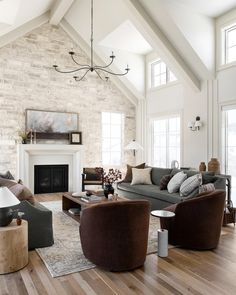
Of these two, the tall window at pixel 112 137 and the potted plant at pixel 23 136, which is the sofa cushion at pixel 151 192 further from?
the potted plant at pixel 23 136

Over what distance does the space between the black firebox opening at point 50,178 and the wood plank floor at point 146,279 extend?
462 cm

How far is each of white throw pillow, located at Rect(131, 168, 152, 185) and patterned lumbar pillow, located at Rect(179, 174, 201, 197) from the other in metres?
1.71

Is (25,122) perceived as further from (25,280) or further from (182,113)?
(25,280)

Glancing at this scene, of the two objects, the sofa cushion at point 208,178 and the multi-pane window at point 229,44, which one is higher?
the multi-pane window at point 229,44

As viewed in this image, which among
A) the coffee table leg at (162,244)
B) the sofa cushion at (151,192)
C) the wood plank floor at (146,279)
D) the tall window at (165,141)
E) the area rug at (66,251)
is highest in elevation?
the tall window at (165,141)

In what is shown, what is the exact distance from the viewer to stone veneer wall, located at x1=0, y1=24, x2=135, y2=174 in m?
7.37

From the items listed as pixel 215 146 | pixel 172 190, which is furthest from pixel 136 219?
pixel 215 146

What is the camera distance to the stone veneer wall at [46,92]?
7367mm

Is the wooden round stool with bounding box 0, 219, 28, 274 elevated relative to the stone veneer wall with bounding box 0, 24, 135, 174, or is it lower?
lower

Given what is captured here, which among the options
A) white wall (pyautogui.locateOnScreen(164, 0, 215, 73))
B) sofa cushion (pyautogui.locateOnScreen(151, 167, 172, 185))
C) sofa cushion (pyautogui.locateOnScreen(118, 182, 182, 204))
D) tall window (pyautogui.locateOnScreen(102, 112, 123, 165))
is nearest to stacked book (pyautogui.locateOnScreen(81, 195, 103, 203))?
sofa cushion (pyautogui.locateOnScreen(118, 182, 182, 204))

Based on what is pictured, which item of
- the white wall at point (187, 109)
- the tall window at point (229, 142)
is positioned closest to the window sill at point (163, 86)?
the white wall at point (187, 109)

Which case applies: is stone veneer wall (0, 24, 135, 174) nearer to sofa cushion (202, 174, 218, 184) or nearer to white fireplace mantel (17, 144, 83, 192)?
white fireplace mantel (17, 144, 83, 192)

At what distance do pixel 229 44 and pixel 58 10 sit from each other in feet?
14.7

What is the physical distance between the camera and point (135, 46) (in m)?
8.10
